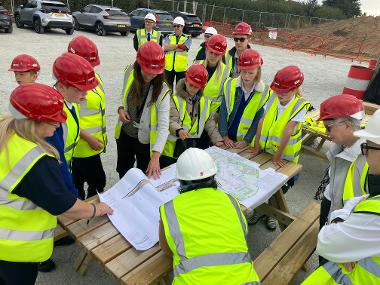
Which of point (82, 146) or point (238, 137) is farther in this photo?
point (238, 137)

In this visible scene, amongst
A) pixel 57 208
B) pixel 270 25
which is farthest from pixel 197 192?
pixel 270 25

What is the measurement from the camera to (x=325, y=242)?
1845 millimetres

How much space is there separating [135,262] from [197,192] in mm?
662

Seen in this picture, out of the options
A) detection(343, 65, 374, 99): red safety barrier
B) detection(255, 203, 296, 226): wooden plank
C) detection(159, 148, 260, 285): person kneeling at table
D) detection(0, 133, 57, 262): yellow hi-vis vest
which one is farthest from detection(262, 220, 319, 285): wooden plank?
detection(343, 65, 374, 99): red safety barrier

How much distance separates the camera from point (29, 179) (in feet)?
5.97

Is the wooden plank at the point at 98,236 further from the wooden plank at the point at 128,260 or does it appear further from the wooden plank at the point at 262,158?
Answer: the wooden plank at the point at 262,158

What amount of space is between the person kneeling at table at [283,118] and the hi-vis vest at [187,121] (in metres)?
0.64

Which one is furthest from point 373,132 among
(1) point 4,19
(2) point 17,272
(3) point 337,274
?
(1) point 4,19

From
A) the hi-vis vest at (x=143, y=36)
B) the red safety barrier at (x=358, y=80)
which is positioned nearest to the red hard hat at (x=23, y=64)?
the hi-vis vest at (x=143, y=36)

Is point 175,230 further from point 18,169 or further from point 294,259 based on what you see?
point 294,259

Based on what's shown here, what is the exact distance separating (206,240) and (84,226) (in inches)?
40.7

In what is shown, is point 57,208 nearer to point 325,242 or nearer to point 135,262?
point 135,262

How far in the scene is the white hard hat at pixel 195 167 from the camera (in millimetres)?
2072

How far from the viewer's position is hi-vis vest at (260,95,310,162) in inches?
135
